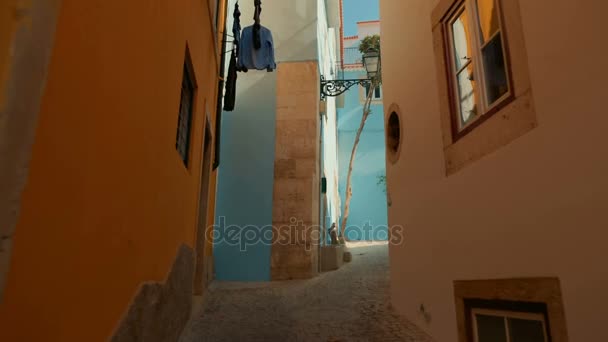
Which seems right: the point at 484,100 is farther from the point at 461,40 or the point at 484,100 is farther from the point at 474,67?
the point at 461,40

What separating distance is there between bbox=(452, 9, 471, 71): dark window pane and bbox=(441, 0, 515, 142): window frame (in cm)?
3

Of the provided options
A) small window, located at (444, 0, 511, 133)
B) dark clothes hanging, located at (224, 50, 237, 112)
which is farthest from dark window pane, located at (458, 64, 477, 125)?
dark clothes hanging, located at (224, 50, 237, 112)

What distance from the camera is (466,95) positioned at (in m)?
3.58

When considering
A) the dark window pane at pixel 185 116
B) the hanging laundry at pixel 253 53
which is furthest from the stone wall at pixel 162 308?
the hanging laundry at pixel 253 53

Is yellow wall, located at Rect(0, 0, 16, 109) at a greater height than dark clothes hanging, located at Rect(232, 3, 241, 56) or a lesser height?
lesser

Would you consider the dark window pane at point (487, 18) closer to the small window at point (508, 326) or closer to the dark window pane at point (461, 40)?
the dark window pane at point (461, 40)

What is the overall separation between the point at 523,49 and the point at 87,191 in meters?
2.52

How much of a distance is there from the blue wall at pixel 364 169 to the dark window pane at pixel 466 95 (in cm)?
1156

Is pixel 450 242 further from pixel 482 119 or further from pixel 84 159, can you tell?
pixel 84 159

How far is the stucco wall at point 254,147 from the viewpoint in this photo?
24.7 feet

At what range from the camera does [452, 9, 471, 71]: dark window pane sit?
3592 millimetres

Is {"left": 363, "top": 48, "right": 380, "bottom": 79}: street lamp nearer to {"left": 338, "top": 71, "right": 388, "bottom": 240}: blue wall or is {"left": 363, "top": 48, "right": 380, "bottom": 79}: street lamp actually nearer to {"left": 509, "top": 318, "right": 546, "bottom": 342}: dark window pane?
{"left": 509, "top": 318, "right": 546, "bottom": 342}: dark window pane

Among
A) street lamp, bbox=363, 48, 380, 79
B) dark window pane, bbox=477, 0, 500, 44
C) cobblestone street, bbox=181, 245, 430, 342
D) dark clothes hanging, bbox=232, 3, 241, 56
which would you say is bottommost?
cobblestone street, bbox=181, 245, 430, 342


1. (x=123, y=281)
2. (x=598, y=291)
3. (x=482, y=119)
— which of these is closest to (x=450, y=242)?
(x=482, y=119)
